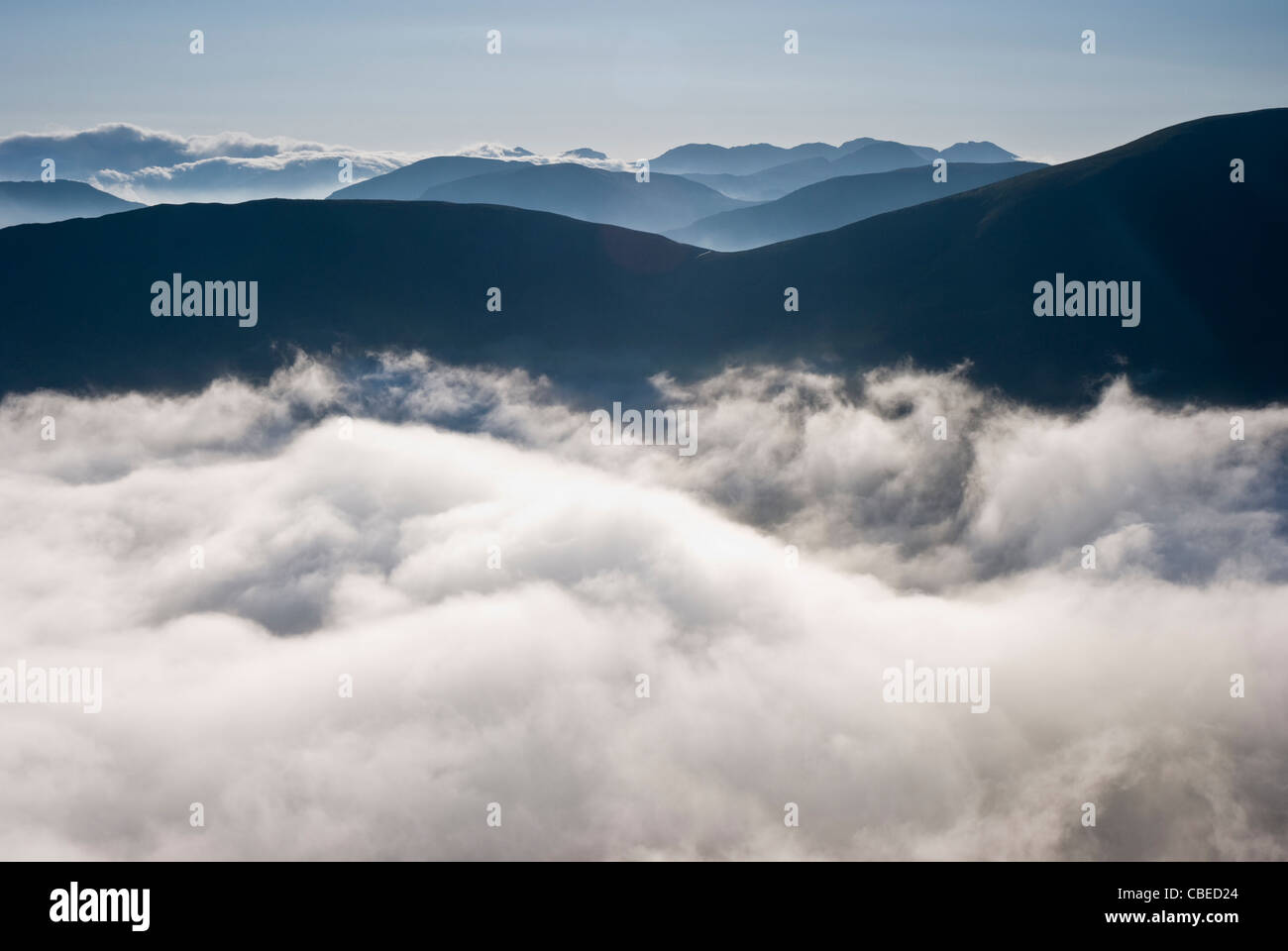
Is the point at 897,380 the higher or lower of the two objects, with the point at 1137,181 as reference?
lower

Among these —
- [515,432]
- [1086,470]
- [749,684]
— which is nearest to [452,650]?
[749,684]

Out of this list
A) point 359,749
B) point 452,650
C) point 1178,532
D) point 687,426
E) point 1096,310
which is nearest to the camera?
point 359,749

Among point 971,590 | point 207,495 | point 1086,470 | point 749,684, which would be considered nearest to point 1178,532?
point 1086,470

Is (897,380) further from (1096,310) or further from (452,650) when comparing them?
(452,650)

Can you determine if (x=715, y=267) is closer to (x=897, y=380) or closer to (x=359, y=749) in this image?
(x=897, y=380)

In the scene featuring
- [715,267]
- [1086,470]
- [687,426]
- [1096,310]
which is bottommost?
[1086,470]

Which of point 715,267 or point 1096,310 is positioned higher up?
point 715,267

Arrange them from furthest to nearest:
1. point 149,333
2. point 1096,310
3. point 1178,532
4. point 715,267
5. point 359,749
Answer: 1. point 149,333
2. point 715,267
3. point 1096,310
4. point 1178,532
5. point 359,749

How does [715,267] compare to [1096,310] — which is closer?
[1096,310]

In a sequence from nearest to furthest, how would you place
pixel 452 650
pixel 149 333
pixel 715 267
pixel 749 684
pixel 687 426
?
pixel 749 684, pixel 452 650, pixel 687 426, pixel 715 267, pixel 149 333
